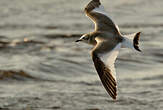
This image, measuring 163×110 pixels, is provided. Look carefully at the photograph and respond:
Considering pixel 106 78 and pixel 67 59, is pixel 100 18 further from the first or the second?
pixel 67 59

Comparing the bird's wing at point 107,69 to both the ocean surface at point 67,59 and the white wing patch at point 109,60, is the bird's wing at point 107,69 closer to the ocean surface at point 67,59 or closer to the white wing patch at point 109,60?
the white wing patch at point 109,60

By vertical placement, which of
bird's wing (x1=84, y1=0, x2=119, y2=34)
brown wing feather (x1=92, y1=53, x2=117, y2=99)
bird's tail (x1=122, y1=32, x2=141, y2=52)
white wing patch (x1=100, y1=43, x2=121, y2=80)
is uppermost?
bird's wing (x1=84, y1=0, x2=119, y2=34)

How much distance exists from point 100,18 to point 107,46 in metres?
0.86

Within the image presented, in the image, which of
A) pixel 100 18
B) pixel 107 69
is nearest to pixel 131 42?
pixel 107 69

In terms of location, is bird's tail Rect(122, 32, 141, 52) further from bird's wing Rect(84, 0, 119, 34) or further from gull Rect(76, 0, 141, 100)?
bird's wing Rect(84, 0, 119, 34)

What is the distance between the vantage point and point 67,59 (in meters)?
9.00

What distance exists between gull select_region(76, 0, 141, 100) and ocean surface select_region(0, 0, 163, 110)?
1.25 meters

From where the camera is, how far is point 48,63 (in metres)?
8.77

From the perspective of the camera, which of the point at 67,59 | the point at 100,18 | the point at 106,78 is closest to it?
the point at 106,78

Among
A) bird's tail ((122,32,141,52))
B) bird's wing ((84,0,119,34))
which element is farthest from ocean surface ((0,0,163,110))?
bird's tail ((122,32,141,52))

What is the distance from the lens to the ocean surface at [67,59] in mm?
7207

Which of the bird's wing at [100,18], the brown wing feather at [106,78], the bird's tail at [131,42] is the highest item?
the bird's wing at [100,18]

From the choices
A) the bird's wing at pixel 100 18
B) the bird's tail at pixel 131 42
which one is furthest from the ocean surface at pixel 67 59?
the bird's tail at pixel 131 42

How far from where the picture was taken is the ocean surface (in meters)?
7.21
